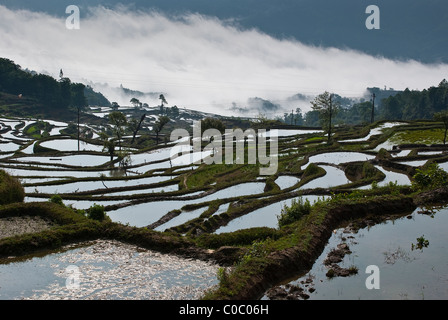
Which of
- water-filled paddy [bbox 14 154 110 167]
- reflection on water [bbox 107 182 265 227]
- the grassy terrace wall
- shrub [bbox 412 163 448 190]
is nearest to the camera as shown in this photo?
the grassy terrace wall

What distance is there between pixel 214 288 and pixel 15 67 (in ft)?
544

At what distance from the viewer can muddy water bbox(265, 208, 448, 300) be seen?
7.14m

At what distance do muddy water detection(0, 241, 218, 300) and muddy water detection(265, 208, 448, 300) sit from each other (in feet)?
9.18

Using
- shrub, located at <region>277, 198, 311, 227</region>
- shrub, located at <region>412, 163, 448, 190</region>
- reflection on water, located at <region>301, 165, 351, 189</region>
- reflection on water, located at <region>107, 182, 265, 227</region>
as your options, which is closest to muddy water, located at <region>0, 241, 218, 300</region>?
shrub, located at <region>277, 198, 311, 227</region>

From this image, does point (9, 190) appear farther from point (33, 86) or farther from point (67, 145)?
point (33, 86)

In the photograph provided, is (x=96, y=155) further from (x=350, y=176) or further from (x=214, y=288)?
(x=214, y=288)

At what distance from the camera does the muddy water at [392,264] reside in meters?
7.14

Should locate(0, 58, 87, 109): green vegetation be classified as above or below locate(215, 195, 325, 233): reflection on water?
above

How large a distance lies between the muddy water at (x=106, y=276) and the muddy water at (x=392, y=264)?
2.80 m

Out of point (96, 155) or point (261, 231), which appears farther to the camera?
point (96, 155)

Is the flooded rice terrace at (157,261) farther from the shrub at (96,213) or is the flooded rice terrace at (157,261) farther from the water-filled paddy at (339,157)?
the water-filled paddy at (339,157)

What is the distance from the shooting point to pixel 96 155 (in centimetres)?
4875

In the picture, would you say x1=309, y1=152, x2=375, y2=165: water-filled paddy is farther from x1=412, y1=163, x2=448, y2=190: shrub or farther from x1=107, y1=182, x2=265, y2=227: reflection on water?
x1=412, y1=163, x2=448, y2=190: shrub
